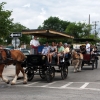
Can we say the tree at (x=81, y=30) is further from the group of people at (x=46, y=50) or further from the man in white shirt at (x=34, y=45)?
the man in white shirt at (x=34, y=45)

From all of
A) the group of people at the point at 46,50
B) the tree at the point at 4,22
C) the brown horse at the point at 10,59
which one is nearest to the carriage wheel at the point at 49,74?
the group of people at the point at 46,50

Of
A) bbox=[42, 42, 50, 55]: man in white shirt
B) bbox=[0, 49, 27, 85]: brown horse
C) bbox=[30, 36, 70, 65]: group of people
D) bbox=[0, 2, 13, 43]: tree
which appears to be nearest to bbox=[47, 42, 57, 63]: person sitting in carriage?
bbox=[30, 36, 70, 65]: group of people

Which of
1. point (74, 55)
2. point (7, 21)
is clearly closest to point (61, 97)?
point (74, 55)

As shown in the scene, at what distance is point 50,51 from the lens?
1478 cm

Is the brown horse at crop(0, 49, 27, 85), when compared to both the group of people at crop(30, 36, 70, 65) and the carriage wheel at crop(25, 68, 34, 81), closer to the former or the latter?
the group of people at crop(30, 36, 70, 65)

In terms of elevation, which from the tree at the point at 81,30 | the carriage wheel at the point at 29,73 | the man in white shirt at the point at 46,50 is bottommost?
the carriage wheel at the point at 29,73

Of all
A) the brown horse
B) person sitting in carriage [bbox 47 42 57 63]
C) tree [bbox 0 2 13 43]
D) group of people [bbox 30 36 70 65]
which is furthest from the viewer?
tree [bbox 0 2 13 43]

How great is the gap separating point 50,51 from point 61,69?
3.60 feet

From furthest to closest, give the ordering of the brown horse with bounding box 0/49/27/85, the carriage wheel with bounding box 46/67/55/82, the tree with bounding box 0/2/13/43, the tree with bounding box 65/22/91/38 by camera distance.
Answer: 1. the tree with bounding box 65/22/91/38
2. the tree with bounding box 0/2/13/43
3. the carriage wheel with bounding box 46/67/55/82
4. the brown horse with bounding box 0/49/27/85

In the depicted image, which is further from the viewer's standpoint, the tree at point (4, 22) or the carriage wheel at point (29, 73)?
the tree at point (4, 22)

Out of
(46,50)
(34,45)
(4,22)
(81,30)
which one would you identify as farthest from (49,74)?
(81,30)

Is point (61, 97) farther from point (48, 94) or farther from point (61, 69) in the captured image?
point (61, 69)

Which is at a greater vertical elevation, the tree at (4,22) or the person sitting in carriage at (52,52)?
the tree at (4,22)

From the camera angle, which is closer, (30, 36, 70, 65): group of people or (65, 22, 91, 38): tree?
(30, 36, 70, 65): group of people
